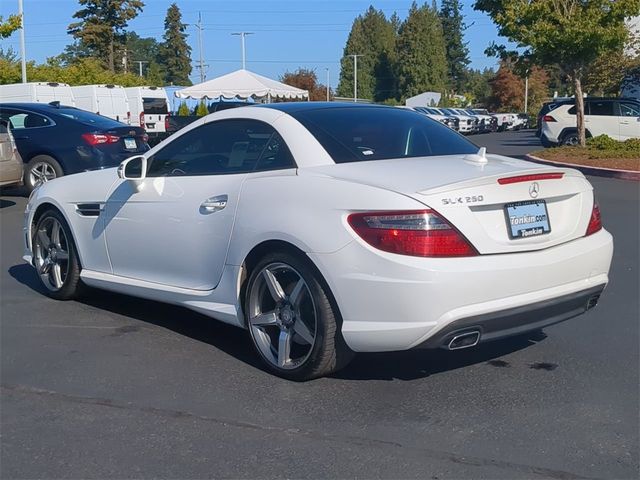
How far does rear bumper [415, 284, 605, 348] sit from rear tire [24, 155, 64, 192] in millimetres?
10122

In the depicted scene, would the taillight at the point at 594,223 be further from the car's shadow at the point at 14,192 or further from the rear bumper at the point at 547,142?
the rear bumper at the point at 547,142

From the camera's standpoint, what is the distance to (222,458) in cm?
379

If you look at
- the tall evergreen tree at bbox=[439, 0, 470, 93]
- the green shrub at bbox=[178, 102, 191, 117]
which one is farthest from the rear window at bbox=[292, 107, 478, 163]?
the tall evergreen tree at bbox=[439, 0, 470, 93]

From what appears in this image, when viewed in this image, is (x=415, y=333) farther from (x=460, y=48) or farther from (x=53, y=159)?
(x=460, y=48)

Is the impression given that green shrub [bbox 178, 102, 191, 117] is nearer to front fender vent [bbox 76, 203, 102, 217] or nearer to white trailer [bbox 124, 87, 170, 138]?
white trailer [bbox 124, 87, 170, 138]

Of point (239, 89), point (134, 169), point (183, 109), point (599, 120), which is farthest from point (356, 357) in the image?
point (183, 109)

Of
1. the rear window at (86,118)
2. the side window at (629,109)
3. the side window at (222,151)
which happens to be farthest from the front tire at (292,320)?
the side window at (629,109)

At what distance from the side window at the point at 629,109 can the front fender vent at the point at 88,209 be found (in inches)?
835

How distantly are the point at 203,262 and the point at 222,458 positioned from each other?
1.65 metres

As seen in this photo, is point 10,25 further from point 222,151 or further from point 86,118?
point 222,151

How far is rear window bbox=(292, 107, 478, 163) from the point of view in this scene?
194 inches

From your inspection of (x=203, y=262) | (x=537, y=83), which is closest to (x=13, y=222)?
(x=203, y=262)

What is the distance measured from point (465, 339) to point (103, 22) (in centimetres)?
5975

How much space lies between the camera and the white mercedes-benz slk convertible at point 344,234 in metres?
4.15
